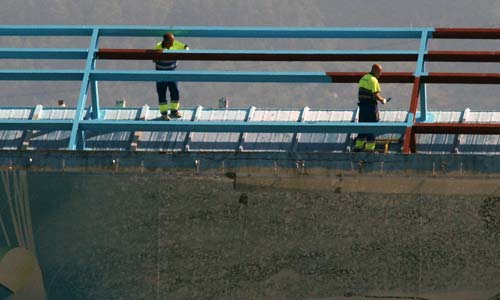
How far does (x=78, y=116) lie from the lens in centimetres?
2325

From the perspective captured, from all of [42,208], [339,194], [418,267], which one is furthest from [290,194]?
[42,208]

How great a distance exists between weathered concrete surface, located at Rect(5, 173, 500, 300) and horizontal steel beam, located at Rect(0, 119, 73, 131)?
138 centimetres

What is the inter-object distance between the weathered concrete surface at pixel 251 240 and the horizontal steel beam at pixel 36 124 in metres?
1.38

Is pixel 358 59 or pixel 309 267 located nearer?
pixel 309 267

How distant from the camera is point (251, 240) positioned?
70.8ft

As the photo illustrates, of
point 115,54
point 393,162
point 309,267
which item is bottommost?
point 309,267


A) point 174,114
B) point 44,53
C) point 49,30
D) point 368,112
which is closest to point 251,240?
point 368,112

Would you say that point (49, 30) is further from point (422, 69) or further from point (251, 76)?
point (422, 69)

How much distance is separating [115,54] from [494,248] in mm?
7356

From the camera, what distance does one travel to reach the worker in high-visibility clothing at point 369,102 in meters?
23.0

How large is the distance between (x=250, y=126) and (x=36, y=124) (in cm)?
336

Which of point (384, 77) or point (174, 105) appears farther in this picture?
point (174, 105)

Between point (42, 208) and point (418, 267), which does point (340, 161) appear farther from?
point (42, 208)

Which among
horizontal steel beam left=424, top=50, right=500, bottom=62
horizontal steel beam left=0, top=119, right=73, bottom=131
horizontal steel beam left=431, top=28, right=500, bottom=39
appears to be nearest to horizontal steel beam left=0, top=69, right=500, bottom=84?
horizontal steel beam left=424, top=50, right=500, bottom=62
